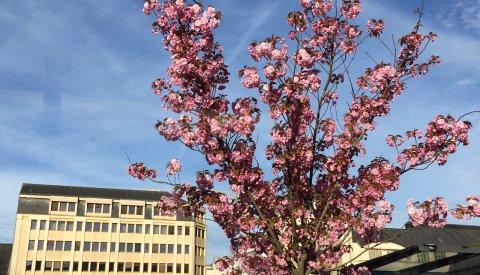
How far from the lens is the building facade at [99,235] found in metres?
88.9

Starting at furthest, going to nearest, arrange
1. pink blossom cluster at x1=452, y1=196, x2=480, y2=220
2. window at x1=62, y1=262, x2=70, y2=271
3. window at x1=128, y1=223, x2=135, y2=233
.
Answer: window at x1=128, y1=223, x2=135, y2=233 < window at x1=62, y1=262, x2=70, y2=271 < pink blossom cluster at x1=452, y1=196, x2=480, y2=220

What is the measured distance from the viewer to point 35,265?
87.1m

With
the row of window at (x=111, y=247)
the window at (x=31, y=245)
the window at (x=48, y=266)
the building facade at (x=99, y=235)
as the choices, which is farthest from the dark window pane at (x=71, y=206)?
the window at (x=48, y=266)

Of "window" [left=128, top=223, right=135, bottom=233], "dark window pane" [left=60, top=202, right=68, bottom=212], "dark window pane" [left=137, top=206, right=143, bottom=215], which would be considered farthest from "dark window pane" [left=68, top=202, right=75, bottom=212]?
"dark window pane" [left=137, top=206, right=143, bottom=215]

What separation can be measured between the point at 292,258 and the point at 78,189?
92.8 m

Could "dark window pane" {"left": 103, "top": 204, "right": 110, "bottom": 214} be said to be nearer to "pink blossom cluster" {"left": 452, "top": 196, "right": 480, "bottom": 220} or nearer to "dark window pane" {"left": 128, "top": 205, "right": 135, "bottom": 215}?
"dark window pane" {"left": 128, "top": 205, "right": 135, "bottom": 215}

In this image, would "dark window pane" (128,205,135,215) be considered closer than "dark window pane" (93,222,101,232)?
No

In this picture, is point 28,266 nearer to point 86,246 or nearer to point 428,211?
point 86,246

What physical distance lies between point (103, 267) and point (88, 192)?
47.8ft

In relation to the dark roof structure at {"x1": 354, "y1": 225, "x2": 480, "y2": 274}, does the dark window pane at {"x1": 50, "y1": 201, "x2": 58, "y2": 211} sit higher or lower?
higher

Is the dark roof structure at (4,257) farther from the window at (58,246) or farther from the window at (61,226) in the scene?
the window at (61,226)

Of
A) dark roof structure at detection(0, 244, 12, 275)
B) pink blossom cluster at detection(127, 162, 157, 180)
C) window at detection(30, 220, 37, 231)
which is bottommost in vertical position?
pink blossom cluster at detection(127, 162, 157, 180)

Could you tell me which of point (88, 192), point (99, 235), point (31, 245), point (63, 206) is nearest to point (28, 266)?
point (31, 245)

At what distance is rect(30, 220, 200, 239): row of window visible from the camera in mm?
91250
